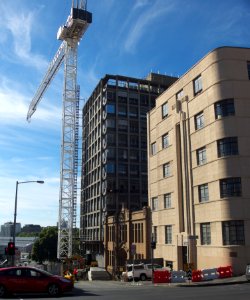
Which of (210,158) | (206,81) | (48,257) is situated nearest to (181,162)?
(210,158)

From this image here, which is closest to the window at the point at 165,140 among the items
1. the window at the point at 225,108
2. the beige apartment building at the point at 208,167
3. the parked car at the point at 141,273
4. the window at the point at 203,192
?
the beige apartment building at the point at 208,167

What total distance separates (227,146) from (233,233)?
8158 mm

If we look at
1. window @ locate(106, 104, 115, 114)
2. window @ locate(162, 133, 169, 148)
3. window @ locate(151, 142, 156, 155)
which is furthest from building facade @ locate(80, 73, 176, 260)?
window @ locate(162, 133, 169, 148)

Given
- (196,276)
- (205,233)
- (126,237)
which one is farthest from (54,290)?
(126,237)

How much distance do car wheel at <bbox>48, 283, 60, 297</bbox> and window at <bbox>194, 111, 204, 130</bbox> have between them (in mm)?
26580

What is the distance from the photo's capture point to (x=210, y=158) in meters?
40.4

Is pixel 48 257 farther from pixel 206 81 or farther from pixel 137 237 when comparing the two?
pixel 206 81

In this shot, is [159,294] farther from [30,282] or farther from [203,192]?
[203,192]

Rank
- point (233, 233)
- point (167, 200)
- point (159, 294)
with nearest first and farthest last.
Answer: point (159, 294) < point (233, 233) < point (167, 200)

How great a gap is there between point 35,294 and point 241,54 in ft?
101

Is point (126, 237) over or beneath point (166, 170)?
beneath

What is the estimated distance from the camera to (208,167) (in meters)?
40.7

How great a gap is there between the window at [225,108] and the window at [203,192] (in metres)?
7.19

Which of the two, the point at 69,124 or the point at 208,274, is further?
the point at 69,124
